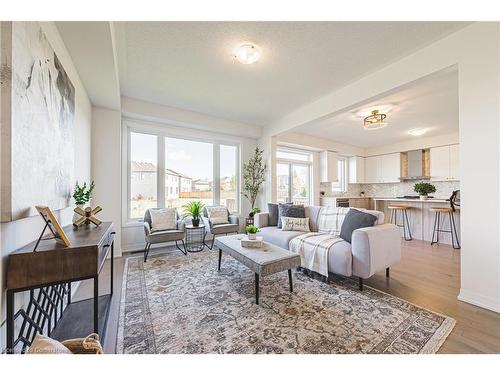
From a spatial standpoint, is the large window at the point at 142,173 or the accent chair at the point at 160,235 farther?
the large window at the point at 142,173

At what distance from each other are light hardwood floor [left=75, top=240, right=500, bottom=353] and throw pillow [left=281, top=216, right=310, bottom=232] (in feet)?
3.58

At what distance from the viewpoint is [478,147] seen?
73.0 inches

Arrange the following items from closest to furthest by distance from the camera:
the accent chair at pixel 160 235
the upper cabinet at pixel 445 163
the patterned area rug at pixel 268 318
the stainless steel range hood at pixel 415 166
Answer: the patterned area rug at pixel 268 318, the accent chair at pixel 160 235, the upper cabinet at pixel 445 163, the stainless steel range hood at pixel 415 166

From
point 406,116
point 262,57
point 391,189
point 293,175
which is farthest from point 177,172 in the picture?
point 391,189

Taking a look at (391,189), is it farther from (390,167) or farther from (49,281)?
(49,281)

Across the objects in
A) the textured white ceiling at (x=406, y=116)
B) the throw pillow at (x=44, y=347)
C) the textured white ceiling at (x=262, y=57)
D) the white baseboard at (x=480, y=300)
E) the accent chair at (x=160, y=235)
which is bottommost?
the white baseboard at (x=480, y=300)

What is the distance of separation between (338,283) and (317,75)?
8.74 ft

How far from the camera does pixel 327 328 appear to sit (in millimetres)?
1590

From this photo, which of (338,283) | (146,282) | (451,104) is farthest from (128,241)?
(451,104)

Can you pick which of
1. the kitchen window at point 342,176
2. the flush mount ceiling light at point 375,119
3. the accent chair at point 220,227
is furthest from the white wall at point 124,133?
the kitchen window at point 342,176

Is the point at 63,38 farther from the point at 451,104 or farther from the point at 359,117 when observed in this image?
the point at 451,104

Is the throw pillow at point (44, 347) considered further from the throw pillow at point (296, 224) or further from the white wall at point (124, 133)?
the white wall at point (124, 133)

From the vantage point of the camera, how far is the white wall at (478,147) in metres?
1.77

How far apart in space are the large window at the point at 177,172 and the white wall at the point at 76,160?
3.05 feet
